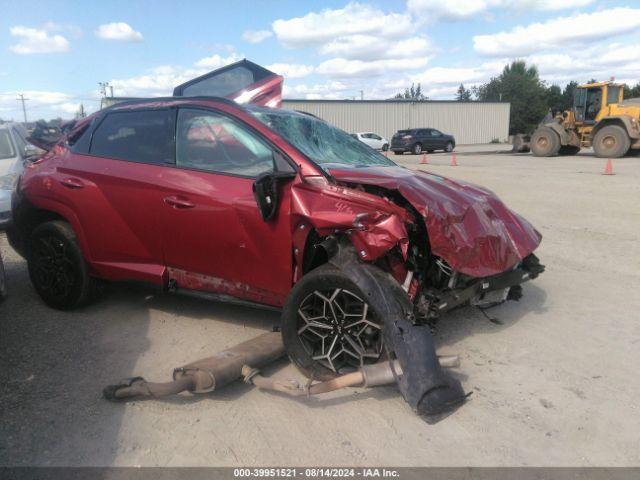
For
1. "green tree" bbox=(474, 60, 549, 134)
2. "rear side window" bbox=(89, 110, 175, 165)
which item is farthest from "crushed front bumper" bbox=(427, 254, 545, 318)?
"green tree" bbox=(474, 60, 549, 134)

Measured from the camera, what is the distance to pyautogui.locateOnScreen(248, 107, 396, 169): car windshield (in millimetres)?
3816

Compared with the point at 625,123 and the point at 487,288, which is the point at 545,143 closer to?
the point at 625,123

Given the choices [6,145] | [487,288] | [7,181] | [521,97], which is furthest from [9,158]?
[521,97]

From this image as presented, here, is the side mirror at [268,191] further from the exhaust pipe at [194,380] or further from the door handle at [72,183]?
the door handle at [72,183]

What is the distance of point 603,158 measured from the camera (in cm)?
2133

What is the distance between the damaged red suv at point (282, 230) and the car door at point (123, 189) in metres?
0.01

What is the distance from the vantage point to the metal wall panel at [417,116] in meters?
44.2

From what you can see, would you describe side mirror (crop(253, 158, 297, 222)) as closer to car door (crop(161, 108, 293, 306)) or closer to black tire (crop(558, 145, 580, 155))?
car door (crop(161, 108, 293, 306))

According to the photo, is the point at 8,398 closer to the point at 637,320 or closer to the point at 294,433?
the point at 294,433

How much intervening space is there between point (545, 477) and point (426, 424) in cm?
66

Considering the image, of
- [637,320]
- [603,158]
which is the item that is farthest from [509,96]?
[637,320]

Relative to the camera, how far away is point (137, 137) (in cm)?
425

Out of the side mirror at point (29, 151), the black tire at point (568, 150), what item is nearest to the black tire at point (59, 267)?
the side mirror at point (29, 151)

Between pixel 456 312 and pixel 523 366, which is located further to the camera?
pixel 456 312
